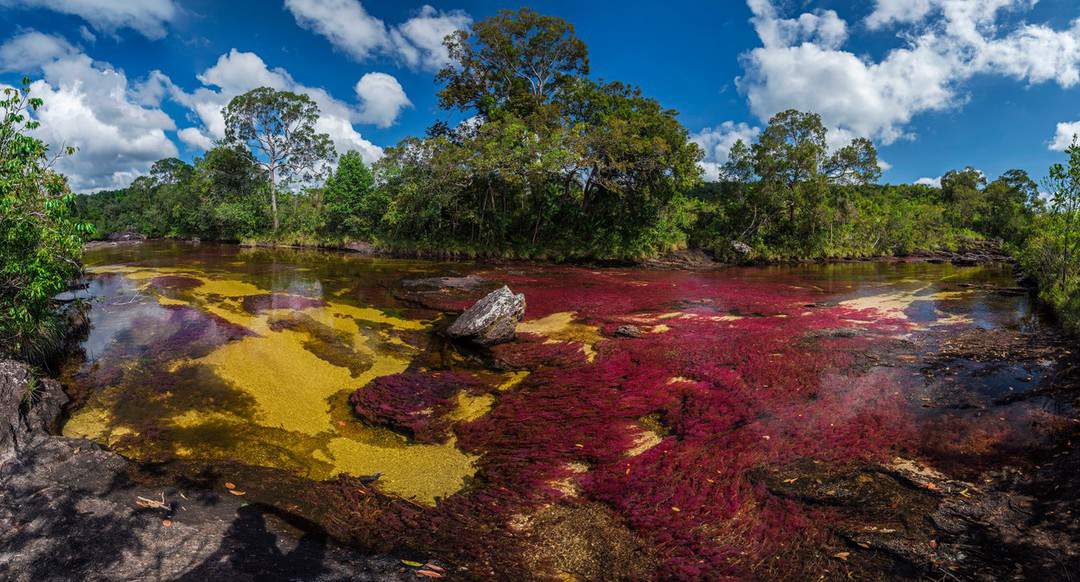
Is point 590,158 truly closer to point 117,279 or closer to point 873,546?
point 117,279

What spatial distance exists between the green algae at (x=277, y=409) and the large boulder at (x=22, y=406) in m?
0.37

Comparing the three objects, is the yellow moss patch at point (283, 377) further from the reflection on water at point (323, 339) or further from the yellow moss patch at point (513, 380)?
the yellow moss patch at point (513, 380)

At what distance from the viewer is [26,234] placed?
22.8ft

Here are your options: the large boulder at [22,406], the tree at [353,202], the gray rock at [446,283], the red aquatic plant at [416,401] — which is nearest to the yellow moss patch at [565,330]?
the red aquatic plant at [416,401]

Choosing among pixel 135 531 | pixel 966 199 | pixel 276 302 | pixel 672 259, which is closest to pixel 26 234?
pixel 135 531

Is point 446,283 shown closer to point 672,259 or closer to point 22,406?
point 22,406

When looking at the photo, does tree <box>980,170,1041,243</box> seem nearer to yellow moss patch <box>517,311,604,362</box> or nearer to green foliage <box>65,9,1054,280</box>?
green foliage <box>65,9,1054,280</box>

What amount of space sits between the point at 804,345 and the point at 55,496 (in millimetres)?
12046

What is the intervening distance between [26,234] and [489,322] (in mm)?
7956

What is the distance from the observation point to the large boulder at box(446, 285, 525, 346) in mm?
10531

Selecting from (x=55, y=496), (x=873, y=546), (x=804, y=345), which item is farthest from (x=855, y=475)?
(x=55, y=496)

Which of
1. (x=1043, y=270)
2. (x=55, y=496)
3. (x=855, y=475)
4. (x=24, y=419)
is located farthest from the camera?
(x=1043, y=270)

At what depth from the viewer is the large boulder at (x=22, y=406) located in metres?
5.05

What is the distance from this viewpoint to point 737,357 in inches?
363
